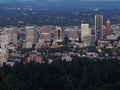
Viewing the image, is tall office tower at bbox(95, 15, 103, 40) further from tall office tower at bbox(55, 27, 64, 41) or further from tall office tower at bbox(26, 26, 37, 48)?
tall office tower at bbox(26, 26, 37, 48)

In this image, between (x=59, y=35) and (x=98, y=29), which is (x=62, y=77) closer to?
(x=59, y=35)

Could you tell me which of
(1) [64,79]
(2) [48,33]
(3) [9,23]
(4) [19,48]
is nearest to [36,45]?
(4) [19,48]

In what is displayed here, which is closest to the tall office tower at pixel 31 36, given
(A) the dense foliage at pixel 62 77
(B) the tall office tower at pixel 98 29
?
(B) the tall office tower at pixel 98 29

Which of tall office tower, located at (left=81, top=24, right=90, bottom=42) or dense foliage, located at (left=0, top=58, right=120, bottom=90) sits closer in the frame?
dense foliage, located at (left=0, top=58, right=120, bottom=90)

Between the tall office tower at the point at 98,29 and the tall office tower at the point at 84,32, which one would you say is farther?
the tall office tower at the point at 98,29

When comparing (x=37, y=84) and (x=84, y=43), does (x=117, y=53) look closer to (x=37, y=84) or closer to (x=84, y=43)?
(x=84, y=43)

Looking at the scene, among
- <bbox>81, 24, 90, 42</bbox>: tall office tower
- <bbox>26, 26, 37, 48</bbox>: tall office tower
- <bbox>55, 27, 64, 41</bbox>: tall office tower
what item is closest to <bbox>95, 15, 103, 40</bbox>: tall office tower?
<bbox>81, 24, 90, 42</bbox>: tall office tower

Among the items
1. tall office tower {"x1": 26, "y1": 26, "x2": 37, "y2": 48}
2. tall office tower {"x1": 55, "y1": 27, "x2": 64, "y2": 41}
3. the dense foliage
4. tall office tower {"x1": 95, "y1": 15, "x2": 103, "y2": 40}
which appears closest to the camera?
the dense foliage

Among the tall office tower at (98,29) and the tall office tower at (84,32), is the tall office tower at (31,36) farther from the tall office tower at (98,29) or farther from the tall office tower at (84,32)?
the tall office tower at (98,29)
